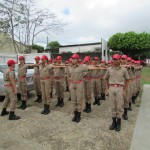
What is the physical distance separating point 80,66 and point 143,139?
2.38m

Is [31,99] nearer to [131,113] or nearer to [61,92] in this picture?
[61,92]

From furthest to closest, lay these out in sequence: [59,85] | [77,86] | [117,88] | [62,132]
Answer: [59,85], [77,86], [117,88], [62,132]

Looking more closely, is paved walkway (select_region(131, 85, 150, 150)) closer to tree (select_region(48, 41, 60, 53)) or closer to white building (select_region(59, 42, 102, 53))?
white building (select_region(59, 42, 102, 53))

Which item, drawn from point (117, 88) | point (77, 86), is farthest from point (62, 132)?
point (117, 88)

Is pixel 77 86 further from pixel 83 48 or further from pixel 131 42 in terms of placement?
pixel 131 42

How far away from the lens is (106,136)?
4.66m

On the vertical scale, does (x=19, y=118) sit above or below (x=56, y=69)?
below

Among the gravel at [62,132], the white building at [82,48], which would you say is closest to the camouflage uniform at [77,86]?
the gravel at [62,132]

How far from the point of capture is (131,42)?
3478 centimetres

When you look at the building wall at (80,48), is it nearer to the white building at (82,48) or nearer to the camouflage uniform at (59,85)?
the white building at (82,48)

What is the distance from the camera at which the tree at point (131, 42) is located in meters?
34.9

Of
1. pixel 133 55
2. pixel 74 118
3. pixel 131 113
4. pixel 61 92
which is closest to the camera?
pixel 74 118

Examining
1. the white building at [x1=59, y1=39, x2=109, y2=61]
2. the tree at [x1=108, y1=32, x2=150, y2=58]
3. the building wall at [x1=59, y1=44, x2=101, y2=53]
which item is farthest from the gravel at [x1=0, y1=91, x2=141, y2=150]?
the tree at [x1=108, y1=32, x2=150, y2=58]

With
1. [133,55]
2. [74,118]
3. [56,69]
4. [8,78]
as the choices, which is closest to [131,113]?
[74,118]
